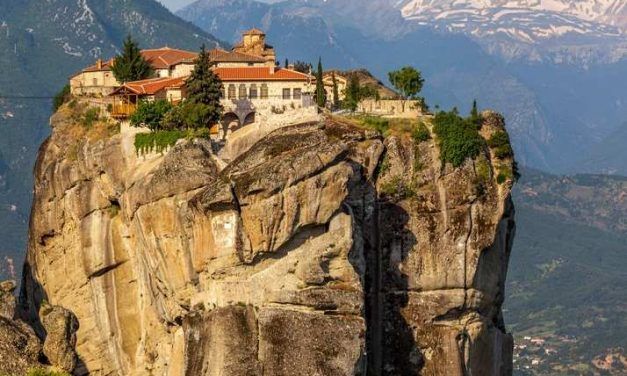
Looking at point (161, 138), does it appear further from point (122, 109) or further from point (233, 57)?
point (233, 57)

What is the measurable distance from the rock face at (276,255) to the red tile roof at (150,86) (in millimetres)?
4256

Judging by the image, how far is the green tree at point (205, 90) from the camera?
82.8 meters

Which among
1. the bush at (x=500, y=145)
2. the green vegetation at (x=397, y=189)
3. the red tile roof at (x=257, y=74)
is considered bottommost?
the green vegetation at (x=397, y=189)

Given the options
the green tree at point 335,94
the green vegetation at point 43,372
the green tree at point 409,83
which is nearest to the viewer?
the green vegetation at point 43,372

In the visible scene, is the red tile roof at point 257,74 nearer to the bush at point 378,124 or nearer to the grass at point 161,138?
the grass at point 161,138

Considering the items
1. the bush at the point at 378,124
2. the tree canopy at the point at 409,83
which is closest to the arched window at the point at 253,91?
the tree canopy at the point at 409,83

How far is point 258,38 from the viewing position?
10519cm

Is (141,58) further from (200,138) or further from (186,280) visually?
(186,280)

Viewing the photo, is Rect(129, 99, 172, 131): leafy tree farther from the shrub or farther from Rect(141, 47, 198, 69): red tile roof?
the shrub

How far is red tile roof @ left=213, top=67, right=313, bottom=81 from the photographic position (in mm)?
89250

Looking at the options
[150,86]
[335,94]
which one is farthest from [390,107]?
[150,86]

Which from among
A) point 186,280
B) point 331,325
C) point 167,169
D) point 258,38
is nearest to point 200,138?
point 167,169

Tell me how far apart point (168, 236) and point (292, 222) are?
9.44 m

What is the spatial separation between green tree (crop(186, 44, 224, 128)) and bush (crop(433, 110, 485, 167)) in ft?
39.4
